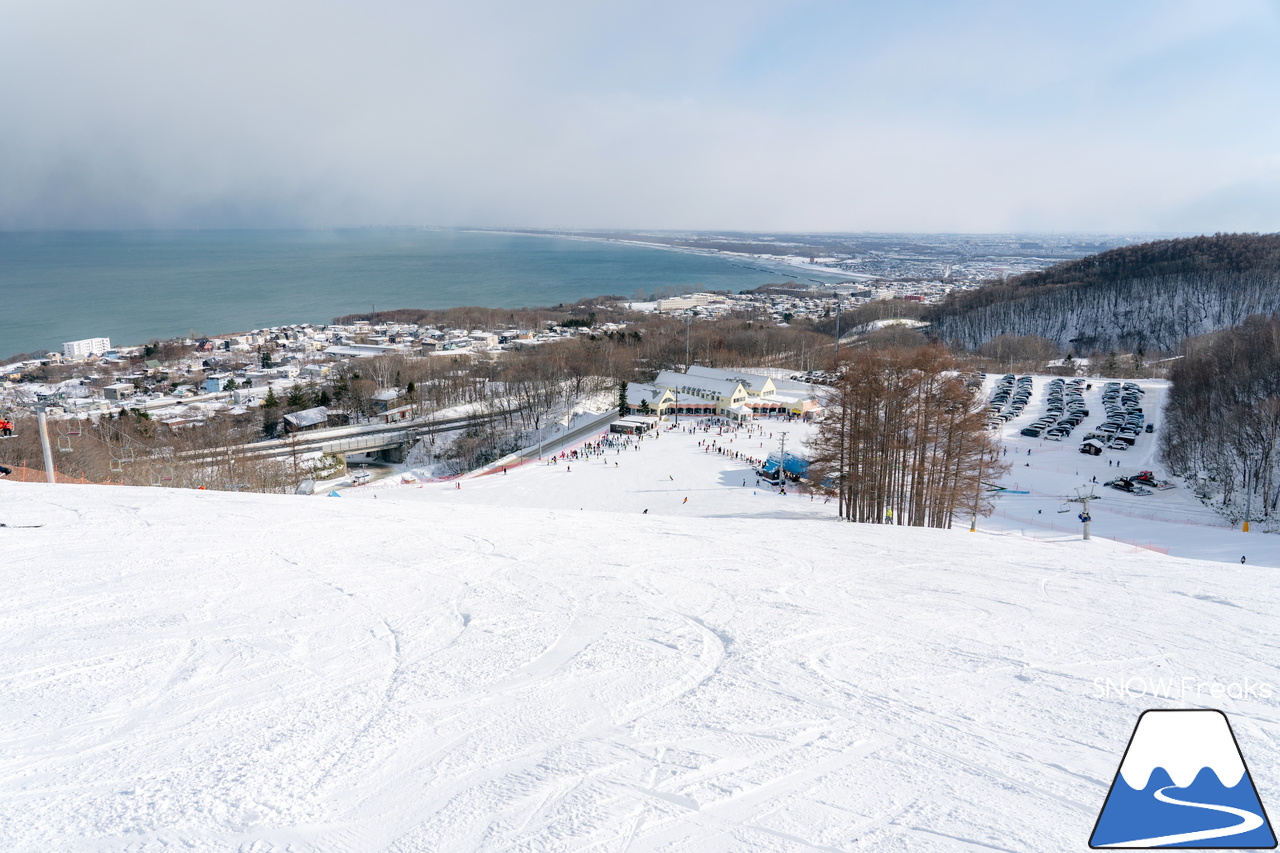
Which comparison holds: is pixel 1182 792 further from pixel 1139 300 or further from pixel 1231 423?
pixel 1139 300

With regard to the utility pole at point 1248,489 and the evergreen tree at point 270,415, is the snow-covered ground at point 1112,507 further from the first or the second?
the evergreen tree at point 270,415

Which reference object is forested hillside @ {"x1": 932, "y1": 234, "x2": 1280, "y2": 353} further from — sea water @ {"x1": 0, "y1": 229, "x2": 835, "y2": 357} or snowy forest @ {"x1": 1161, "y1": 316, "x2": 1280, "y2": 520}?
sea water @ {"x1": 0, "y1": 229, "x2": 835, "y2": 357}

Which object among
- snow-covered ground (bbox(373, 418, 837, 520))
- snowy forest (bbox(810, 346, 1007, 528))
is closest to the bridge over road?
snow-covered ground (bbox(373, 418, 837, 520))

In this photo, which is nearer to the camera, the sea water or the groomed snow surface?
the groomed snow surface

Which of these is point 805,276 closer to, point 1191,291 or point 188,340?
point 1191,291

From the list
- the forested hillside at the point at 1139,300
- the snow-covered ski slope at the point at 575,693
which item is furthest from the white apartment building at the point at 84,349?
the forested hillside at the point at 1139,300

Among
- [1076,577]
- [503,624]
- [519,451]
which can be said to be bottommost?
[519,451]

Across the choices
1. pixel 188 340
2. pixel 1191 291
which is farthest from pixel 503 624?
pixel 1191 291

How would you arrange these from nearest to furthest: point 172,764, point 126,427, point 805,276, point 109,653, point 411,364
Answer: point 172,764 < point 109,653 < point 126,427 < point 411,364 < point 805,276
